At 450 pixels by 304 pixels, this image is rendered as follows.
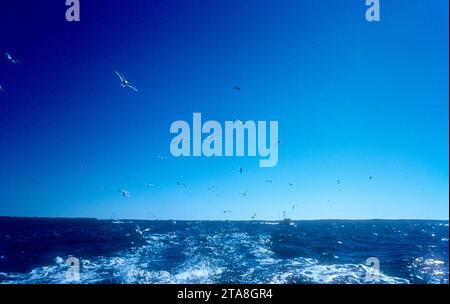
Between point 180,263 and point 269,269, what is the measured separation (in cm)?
411

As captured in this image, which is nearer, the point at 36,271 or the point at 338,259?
the point at 36,271

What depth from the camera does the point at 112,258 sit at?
15.2 m

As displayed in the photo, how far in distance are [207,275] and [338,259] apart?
760cm

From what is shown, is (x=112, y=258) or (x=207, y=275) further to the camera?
(x=112, y=258)
